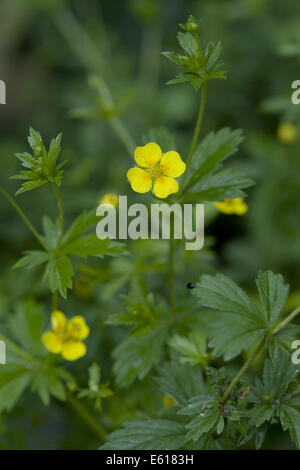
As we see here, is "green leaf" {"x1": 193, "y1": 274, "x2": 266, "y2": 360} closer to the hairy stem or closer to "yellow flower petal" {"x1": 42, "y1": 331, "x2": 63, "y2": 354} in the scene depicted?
"yellow flower petal" {"x1": 42, "y1": 331, "x2": 63, "y2": 354}

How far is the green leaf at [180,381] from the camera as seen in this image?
6.08 feet

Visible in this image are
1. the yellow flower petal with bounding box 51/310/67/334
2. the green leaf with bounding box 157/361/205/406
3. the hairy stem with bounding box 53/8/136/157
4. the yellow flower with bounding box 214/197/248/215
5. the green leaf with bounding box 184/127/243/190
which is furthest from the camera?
the hairy stem with bounding box 53/8/136/157

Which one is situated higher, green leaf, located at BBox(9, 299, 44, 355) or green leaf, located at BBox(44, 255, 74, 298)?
green leaf, located at BBox(44, 255, 74, 298)

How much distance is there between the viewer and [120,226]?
2266 mm

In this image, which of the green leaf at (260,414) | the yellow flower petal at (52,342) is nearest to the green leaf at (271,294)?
the green leaf at (260,414)

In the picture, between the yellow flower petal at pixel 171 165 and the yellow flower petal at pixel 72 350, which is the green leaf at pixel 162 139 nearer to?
the yellow flower petal at pixel 171 165

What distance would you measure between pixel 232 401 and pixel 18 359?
995 mm

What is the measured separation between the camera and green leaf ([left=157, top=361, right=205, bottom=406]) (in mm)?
1852

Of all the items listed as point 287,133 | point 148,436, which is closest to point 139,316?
point 148,436

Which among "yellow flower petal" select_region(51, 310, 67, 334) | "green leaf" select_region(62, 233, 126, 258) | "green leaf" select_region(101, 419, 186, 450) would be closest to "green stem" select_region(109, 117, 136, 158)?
"green leaf" select_region(62, 233, 126, 258)

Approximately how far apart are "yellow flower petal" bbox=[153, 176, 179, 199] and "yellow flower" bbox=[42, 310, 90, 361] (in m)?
0.69

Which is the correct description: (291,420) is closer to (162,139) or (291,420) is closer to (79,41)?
(162,139)

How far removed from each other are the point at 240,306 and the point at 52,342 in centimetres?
80

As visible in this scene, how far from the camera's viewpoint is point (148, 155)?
5.78 feet
